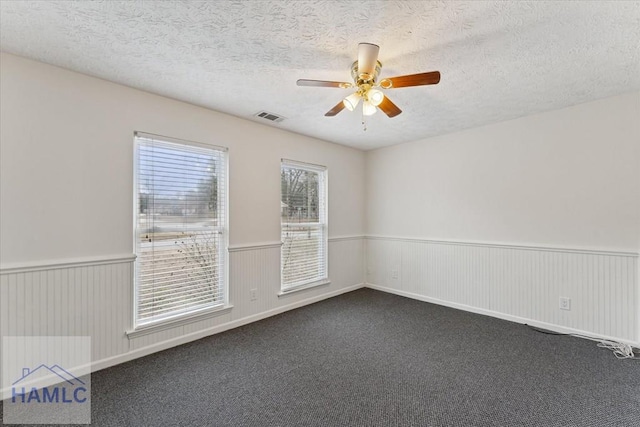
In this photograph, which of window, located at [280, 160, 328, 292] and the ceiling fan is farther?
window, located at [280, 160, 328, 292]

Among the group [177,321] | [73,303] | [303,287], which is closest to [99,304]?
[73,303]

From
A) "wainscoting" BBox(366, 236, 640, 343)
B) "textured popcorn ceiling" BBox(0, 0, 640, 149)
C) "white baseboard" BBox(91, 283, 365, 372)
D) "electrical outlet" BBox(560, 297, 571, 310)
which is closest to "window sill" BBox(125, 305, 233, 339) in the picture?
"white baseboard" BBox(91, 283, 365, 372)

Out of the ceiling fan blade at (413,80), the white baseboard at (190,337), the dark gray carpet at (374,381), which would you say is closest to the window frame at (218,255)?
the white baseboard at (190,337)

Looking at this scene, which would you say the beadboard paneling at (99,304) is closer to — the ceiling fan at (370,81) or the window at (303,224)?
the window at (303,224)

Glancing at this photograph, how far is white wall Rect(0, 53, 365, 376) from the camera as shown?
6.81ft

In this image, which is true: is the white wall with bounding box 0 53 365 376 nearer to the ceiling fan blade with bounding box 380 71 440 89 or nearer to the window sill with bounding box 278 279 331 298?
the window sill with bounding box 278 279 331 298

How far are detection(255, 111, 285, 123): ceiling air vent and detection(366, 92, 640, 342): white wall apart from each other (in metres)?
2.12

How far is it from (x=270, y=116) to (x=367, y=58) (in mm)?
1700

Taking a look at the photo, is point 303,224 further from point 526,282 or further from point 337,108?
point 526,282

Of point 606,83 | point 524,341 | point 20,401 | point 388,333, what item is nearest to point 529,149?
point 606,83

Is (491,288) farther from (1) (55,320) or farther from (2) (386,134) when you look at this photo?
(1) (55,320)

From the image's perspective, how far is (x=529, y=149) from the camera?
3.32m

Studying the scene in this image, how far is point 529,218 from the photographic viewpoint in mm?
3340

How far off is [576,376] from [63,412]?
12.3ft
